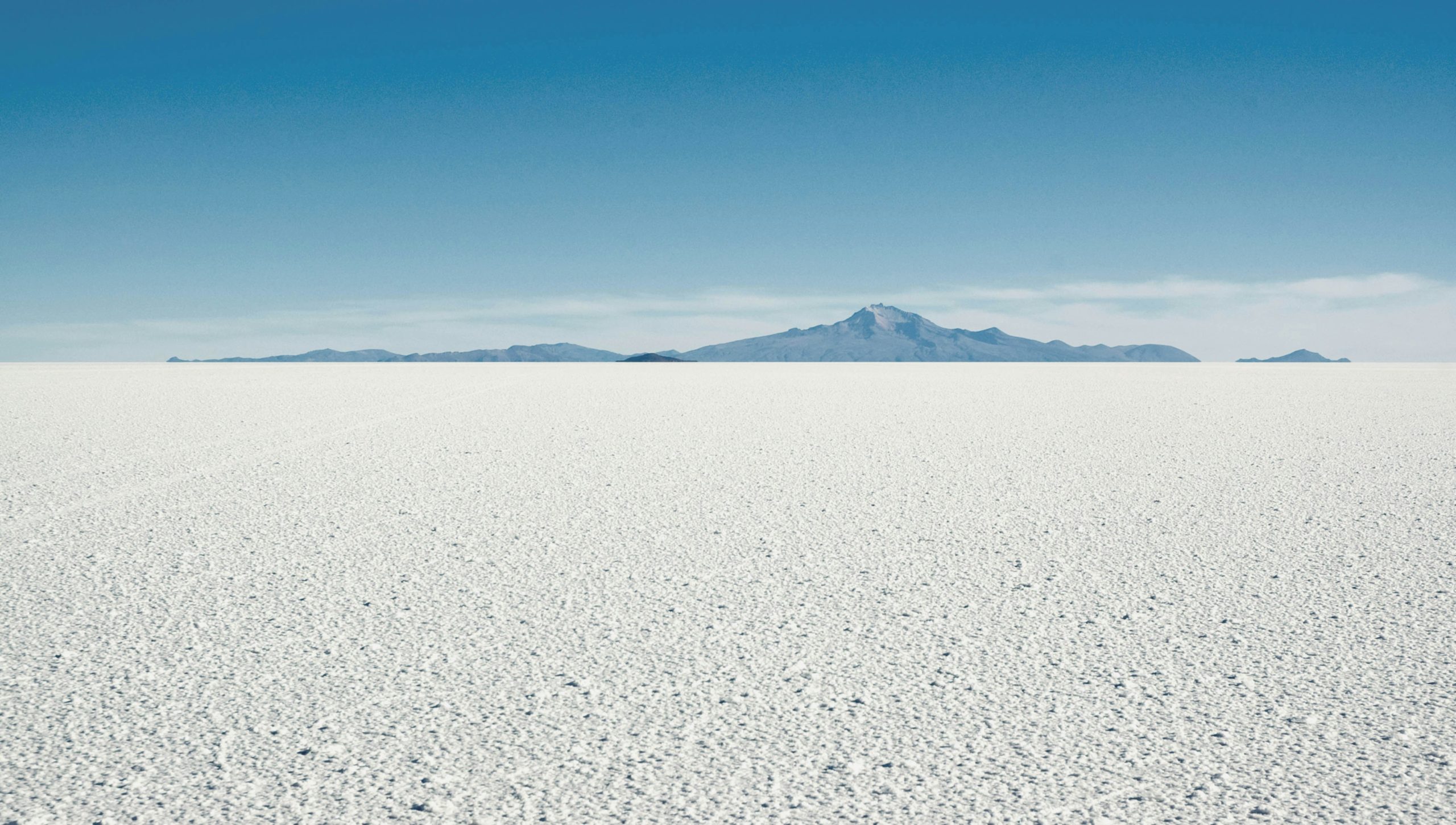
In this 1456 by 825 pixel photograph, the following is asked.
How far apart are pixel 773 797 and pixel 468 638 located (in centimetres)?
152

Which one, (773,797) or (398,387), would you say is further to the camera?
(398,387)

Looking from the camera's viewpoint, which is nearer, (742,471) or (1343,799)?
(1343,799)

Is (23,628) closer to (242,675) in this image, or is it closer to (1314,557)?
(242,675)

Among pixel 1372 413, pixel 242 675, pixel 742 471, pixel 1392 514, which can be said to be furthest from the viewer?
pixel 1372 413

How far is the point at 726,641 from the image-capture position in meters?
3.37

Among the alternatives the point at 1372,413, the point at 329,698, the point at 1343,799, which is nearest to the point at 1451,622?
the point at 1343,799

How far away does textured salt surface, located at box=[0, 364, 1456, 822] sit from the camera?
7.59 feet

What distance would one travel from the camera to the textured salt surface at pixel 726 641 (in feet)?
7.59

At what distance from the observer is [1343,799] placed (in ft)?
7.40

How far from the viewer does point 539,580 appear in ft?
13.9

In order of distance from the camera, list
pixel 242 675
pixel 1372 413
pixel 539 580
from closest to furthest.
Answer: pixel 242 675
pixel 539 580
pixel 1372 413

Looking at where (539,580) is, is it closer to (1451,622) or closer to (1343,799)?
(1343,799)

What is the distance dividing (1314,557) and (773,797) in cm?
359

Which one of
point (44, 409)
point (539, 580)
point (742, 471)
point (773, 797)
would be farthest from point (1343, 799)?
point (44, 409)
